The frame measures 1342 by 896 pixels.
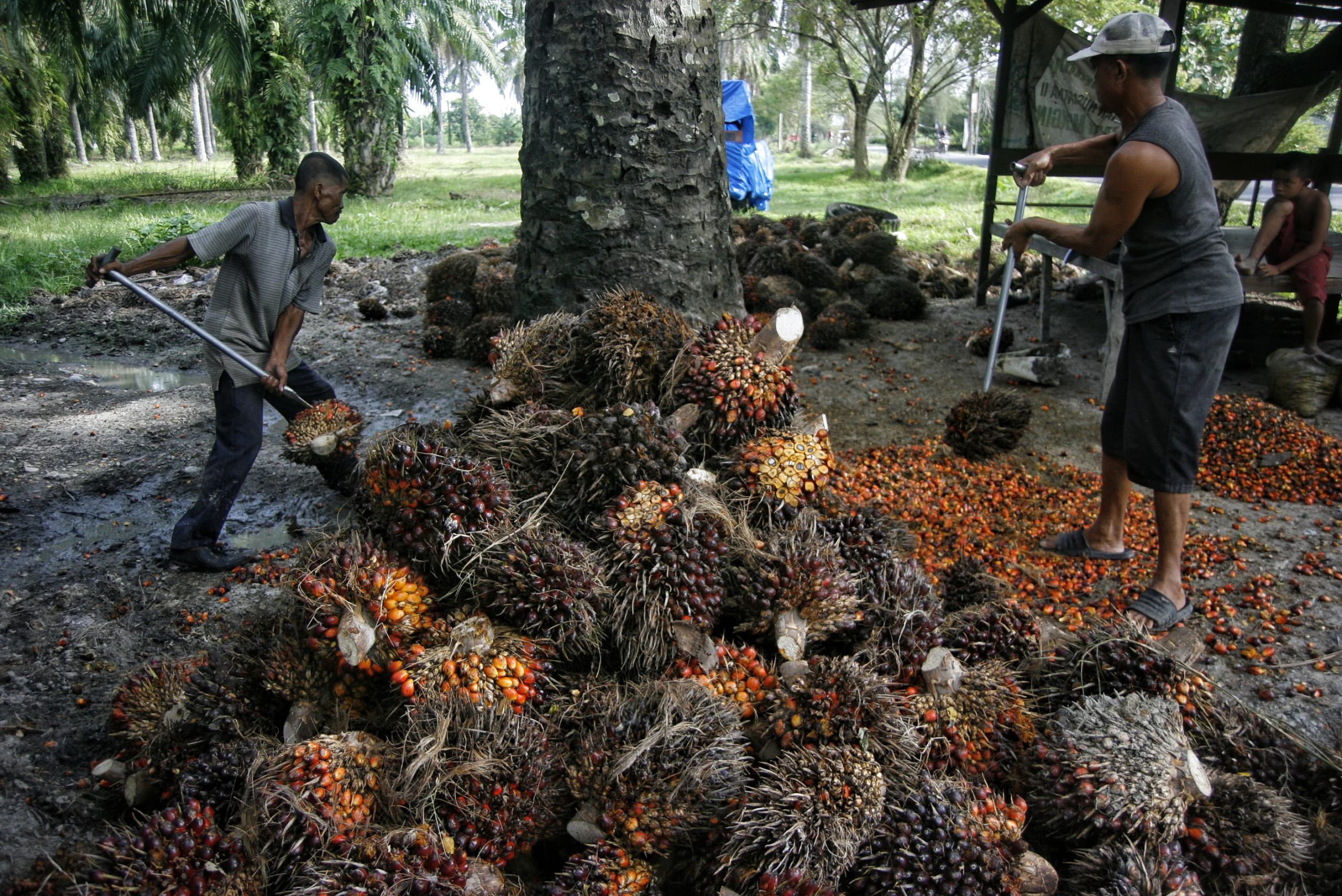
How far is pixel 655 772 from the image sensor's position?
203 centimetres

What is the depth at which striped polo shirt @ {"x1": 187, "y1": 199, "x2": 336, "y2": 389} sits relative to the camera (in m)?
3.92

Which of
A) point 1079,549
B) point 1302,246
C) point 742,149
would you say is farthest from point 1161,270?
point 742,149

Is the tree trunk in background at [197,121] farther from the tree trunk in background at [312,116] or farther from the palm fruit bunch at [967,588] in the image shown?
the palm fruit bunch at [967,588]

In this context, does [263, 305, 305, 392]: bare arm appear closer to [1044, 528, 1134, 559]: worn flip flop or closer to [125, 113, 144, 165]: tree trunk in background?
[1044, 528, 1134, 559]: worn flip flop

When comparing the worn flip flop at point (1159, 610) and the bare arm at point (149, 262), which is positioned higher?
the bare arm at point (149, 262)

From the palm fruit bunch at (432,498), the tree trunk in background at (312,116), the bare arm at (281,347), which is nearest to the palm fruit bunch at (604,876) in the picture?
the palm fruit bunch at (432,498)

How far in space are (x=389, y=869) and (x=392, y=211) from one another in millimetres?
17010

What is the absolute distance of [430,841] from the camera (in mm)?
1911

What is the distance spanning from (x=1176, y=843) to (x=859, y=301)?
21.8 feet

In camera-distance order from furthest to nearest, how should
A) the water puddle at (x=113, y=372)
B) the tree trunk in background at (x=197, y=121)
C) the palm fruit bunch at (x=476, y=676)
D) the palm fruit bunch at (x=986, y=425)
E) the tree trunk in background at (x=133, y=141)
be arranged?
the tree trunk in background at (x=133, y=141) < the tree trunk in background at (x=197, y=121) < the water puddle at (x=113, y=372) < the palm fruit bunch at (x=986, y=425) < the palm fruit bunch at (x=476, y=676)

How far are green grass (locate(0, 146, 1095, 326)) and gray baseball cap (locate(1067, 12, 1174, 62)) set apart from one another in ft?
29.4

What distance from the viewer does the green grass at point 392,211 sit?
11484 mm

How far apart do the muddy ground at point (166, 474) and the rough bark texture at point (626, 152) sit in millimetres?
1287

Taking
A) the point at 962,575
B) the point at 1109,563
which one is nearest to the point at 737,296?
the point at 962,575
